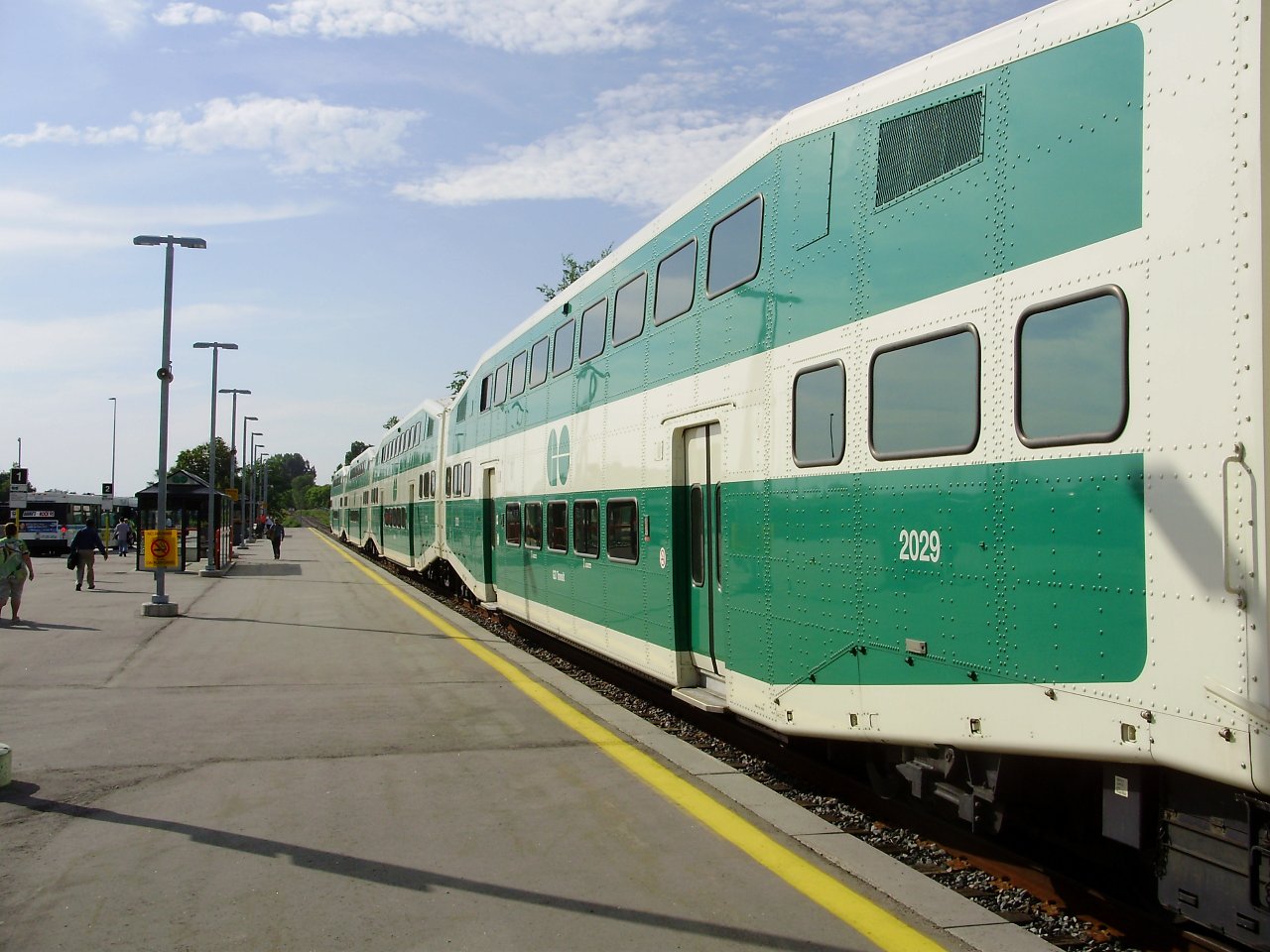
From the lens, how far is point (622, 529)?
9.91 meters

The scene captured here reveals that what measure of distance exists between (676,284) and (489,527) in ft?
28.7

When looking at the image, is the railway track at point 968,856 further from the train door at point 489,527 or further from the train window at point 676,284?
the train door at point 489,527

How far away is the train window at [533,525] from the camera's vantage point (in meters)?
13.2

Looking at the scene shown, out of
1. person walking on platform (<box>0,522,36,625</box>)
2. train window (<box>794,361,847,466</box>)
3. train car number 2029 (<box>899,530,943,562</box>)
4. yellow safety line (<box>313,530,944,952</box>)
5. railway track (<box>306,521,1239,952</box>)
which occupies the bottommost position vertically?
railway track (<box>306,521,1239,952</box>)

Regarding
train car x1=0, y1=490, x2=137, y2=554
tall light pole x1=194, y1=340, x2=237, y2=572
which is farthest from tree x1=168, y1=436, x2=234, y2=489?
tall light pole x1=194, y1=340, x2=237, y2=572

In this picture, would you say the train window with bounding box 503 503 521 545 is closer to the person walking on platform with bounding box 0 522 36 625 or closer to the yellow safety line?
the yellow safety line

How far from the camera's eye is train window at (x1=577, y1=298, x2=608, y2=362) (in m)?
10.9

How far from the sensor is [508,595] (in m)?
15.4

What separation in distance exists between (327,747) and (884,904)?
4.52 m

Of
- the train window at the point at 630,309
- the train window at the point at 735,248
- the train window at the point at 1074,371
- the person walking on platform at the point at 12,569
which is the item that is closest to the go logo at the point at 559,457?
the train window at the point at 630,309

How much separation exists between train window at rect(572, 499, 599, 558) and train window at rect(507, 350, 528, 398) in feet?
11.6

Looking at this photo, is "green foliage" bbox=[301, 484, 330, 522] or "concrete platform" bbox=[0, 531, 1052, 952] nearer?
"concrete platform" bbox=[0, 531, 1052, 952]

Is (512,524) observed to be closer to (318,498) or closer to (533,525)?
(533,525)

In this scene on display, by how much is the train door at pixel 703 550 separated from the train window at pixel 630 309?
1611 mm
